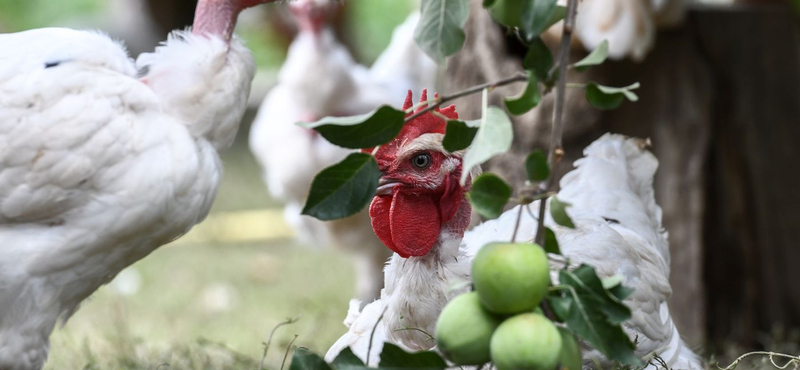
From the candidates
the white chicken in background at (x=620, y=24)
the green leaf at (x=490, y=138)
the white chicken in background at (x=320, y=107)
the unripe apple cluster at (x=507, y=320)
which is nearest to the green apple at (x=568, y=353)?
the unripe apple cluster at (x=507, y=320)

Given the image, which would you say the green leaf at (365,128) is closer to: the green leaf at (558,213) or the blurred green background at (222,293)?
the green leaf at (558,213)

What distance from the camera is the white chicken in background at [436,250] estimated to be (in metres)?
1.75

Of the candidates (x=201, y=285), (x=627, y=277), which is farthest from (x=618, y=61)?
(x=201, y=285)

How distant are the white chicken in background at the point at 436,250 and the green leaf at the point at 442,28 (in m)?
0.58

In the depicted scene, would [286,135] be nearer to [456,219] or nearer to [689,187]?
[689,187]

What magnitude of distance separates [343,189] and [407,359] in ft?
0.79

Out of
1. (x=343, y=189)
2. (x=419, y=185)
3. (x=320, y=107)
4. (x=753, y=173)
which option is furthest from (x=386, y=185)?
(x=320, y=107)

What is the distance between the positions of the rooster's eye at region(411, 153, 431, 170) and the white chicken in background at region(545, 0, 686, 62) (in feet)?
3.95

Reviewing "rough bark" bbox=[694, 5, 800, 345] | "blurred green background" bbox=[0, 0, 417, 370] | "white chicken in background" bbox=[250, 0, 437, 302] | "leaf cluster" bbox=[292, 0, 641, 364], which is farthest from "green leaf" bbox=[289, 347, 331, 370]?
"white chicken in background" bbox=[250, 0, 437, 302]

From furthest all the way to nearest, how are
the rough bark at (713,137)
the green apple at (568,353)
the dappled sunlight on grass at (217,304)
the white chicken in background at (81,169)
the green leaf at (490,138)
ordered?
the dappled sunlight on grass at (217,304) → the rough bark at (713,137) → the white chicken in background at (81,169) → the green apple at (568,353) → the green leaf at (490,138)

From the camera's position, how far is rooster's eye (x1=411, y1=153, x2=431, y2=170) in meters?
1.76

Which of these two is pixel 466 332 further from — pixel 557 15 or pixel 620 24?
pixel 620 24

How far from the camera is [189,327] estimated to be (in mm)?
4051

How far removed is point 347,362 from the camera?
1172 millimetres
